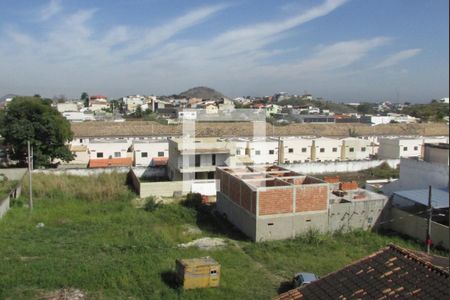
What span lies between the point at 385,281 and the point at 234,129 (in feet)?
99.5

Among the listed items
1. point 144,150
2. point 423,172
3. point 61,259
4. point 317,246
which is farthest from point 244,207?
point 144,150

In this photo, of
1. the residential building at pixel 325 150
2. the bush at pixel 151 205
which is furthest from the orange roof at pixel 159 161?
the residential building at pixel 325 150

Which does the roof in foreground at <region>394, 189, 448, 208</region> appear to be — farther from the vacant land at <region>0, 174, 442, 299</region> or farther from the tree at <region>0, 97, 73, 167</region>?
the tree at <region>0, 97, 73, 167</region>

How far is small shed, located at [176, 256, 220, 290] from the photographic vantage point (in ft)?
37.0

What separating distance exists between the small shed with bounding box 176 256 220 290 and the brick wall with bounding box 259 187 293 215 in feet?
13.9

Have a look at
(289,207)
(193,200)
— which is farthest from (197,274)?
(193,200)

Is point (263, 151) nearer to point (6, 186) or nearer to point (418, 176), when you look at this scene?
point (418, 176)

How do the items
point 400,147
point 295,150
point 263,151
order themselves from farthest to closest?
point 400,147 < point 295,150 < point 263,151

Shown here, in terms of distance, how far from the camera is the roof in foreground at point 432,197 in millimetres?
15500

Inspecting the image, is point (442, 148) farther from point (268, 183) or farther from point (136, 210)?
point (136, 210)

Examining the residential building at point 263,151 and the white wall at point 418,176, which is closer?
the white wall at point 418,176

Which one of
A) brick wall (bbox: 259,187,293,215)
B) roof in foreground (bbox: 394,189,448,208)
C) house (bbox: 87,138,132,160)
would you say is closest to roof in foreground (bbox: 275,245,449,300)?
brick wall (bbox: 259,187,293,215)

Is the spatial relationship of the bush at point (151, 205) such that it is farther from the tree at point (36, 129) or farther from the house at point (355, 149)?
the house at point (355, 149)

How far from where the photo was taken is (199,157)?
23.7 metres
